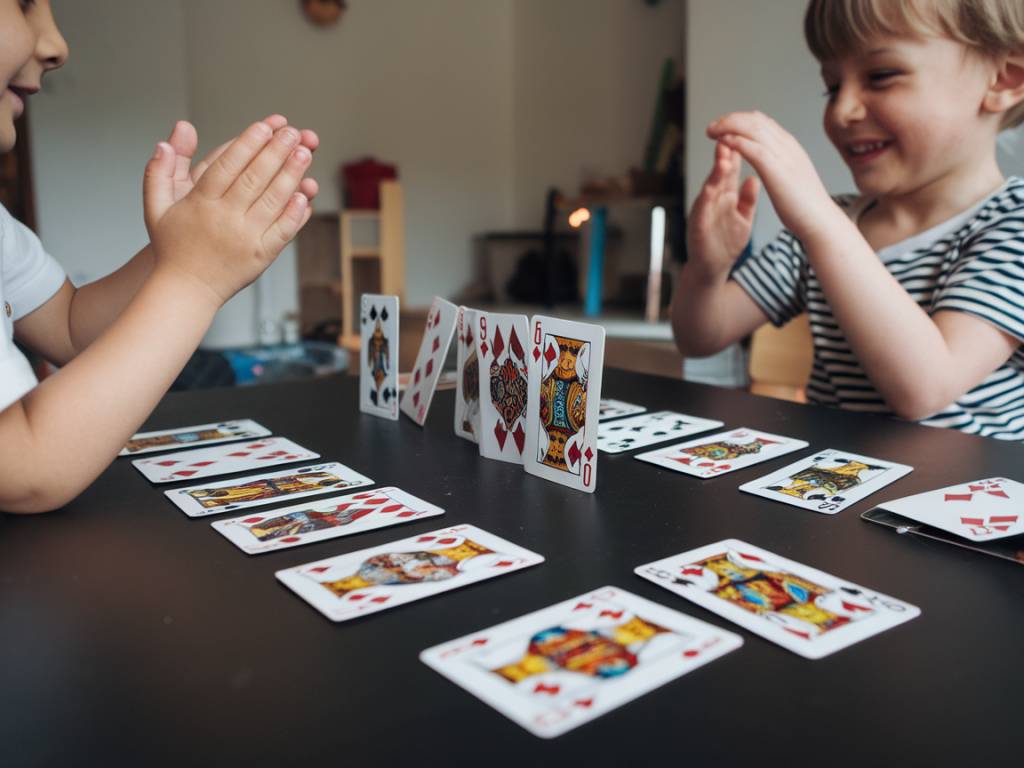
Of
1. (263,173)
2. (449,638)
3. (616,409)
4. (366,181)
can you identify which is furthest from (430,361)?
(366,181)

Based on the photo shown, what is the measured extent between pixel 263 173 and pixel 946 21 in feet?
3.08

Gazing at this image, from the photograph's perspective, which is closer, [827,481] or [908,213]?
[827,481]

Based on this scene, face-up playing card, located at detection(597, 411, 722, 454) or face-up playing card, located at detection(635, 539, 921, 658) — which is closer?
face-up playing card, located at detection(635, 539, 921, 658)

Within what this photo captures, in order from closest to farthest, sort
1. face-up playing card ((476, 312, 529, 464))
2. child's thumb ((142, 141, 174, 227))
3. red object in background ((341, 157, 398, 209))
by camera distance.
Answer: child's thumb ((142, 141, 174, 227)) → face-up playing card ((476, 312, 529, 464)) → red object in background ((341, 157, 398, 209))

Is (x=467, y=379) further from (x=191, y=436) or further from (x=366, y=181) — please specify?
(x=366, y=181)

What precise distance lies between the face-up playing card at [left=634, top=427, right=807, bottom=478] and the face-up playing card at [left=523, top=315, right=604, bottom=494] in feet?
0.37

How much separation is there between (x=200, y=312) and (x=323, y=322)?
478cm

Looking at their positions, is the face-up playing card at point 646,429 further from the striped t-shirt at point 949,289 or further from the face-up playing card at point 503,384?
the striped t-shirt at point 949,289

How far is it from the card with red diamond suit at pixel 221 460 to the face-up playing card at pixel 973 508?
585 millimetres

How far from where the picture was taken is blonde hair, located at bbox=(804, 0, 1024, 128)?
1.13 meters

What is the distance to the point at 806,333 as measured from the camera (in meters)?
1.59

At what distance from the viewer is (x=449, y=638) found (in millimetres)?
489

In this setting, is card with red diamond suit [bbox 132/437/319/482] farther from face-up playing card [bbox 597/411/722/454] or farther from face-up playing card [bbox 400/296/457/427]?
face-up playing card [bbox 597/411/722/454]

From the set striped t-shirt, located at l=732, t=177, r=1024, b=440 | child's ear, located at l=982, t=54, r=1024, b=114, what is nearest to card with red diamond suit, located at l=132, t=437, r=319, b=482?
striped t-shirt, located at l=732, t=177, r=1024, b=440
